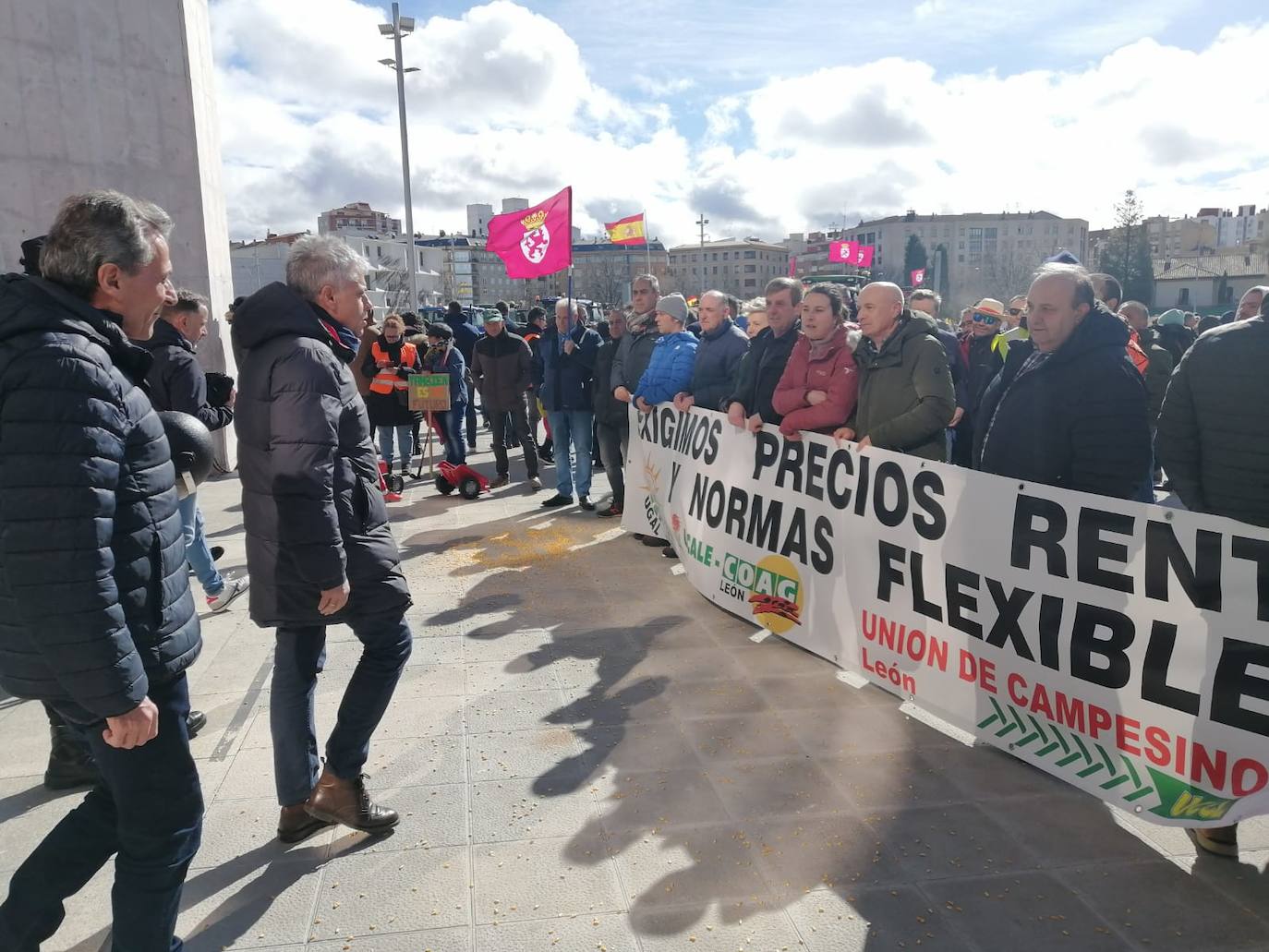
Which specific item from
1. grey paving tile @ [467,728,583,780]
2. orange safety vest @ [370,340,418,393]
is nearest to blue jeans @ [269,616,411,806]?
grey paving tile @ [467,728,583,780]

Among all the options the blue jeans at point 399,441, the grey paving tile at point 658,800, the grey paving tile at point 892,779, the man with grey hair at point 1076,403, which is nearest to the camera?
the grey paving tile at point 658,800

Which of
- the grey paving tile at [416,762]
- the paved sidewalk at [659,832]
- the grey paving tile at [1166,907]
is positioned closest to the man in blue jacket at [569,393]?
the paved sidewalk at [659,832]

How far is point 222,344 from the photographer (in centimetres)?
1139

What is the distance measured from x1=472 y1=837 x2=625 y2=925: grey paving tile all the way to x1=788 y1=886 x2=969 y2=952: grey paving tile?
0.61 metres

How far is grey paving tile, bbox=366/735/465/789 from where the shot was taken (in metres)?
3.55

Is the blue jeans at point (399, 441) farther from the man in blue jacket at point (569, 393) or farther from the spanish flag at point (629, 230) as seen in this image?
the spanish flag at point (629, 230)

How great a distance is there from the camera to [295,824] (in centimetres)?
312

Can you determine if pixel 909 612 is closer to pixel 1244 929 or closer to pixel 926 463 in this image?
pixel 926 463

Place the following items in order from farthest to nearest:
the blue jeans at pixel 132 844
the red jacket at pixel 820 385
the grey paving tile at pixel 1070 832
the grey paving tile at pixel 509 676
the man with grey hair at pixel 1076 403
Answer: the red jacket at pixel 820 385 → the grey paving tile at pixel 509 676 → the man with grey hair at pixel 1076 403 → the grey paving tile at pixel 1070 832 → the blue jeans at pixel 132 844

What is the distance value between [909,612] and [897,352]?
4.53ft

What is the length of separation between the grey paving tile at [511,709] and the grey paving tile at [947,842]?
164 cm

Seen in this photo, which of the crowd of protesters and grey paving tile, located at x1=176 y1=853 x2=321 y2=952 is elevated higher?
the crowd of protesters

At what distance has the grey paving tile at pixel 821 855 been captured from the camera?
9.43 ft

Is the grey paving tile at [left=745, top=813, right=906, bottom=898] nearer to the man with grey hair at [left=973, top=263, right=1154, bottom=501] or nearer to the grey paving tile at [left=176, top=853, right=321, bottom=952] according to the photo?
the grey paving tile at [left=176, top=853, right=321, bottom=952]
